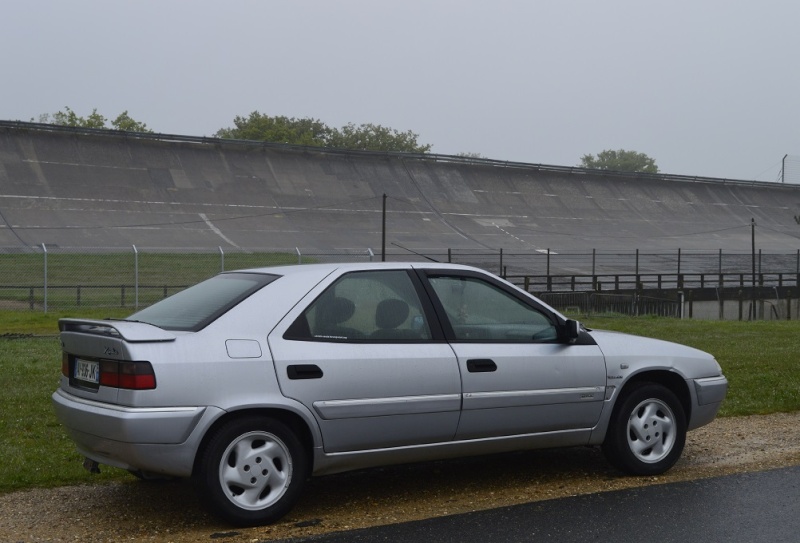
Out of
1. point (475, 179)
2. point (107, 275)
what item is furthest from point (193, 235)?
point (475, 179)

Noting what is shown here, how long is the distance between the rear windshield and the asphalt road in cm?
139

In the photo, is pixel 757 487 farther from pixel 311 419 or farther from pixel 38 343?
pixel 38 343

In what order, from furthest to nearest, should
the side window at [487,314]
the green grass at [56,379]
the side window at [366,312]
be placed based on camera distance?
1. the green grass at [56,379]
2. the side window at [487,314]
3. the side window at [366,312]

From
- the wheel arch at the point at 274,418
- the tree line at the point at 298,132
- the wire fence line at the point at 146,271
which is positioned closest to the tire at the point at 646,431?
the wheel arch at the point at 274,418

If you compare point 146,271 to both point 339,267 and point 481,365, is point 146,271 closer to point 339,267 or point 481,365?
point 339,267

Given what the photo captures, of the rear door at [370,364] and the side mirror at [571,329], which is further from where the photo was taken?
the side mirror at [571,329]

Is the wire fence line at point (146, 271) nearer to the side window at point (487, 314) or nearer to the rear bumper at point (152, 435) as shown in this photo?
the side window at point (487, 314)

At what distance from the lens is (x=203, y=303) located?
5.67m

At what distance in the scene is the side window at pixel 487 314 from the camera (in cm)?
609

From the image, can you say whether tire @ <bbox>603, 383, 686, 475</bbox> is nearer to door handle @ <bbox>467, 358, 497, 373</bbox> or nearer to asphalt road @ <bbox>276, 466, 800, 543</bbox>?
asphalt road @ <bbox>276, 466, 800, 543</bbox>

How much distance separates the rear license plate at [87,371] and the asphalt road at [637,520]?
1.47 meters

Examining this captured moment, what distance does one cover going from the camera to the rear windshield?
214 inches

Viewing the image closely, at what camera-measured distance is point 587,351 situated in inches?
251

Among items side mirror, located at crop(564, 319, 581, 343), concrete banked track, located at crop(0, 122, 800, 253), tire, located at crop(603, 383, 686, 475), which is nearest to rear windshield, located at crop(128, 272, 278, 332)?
side mirror, located at crop(564, 319, 581, 343)
